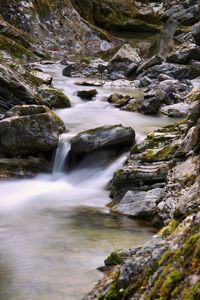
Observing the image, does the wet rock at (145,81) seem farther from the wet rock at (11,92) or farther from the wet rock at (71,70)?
the wet rock at (11,92)

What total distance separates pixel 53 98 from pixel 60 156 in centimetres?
579

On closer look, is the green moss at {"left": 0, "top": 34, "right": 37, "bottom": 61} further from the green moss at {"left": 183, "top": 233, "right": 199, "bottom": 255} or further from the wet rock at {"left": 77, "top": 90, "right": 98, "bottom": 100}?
the green moss at {"left": 183, "top": 233, "right": 199, "bottom": 255}

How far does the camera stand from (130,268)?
499 cm

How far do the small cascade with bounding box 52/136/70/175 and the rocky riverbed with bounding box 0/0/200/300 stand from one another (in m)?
0.03

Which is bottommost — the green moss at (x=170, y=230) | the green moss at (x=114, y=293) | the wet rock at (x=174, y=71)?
the wet rock at (x=174, y=71)

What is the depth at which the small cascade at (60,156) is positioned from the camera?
1421cm

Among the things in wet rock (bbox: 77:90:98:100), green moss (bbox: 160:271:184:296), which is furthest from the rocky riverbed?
wet rock (bbox: 77:90:98:100)

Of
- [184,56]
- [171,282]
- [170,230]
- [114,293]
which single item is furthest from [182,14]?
[171,282]

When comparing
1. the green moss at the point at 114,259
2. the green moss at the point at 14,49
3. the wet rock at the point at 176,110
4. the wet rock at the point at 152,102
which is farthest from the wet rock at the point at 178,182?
the green moss at the point at 14,49

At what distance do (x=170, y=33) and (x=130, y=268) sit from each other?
51727 mm

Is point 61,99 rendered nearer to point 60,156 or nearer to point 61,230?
point 60,156

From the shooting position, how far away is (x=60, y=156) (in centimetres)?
1440

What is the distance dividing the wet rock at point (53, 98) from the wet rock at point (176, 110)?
3.73 m

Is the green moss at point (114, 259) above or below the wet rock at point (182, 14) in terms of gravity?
below
